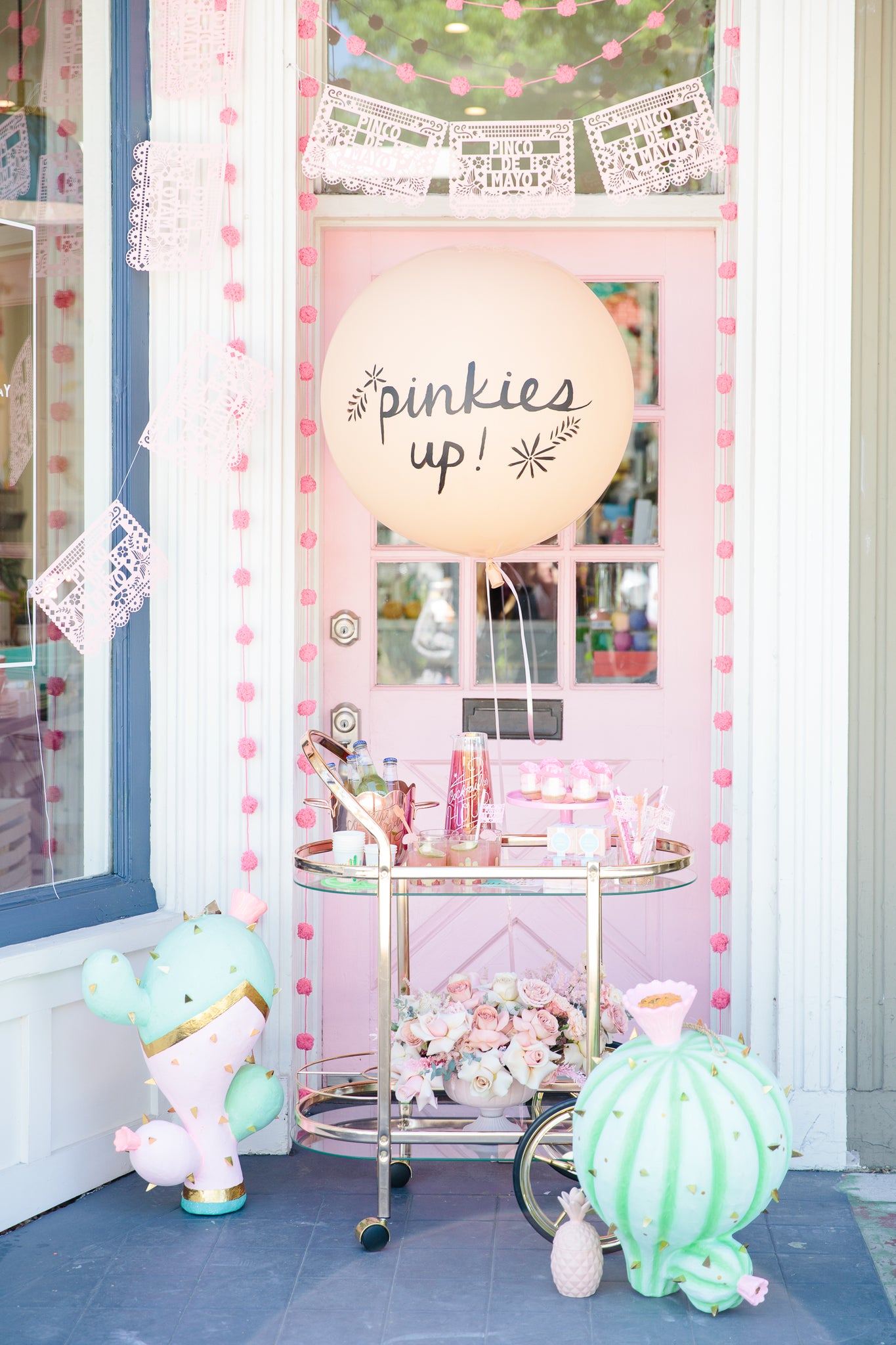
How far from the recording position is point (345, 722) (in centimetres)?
302

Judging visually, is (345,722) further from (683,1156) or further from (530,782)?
(683,1156)

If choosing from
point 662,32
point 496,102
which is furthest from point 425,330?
point 662,32

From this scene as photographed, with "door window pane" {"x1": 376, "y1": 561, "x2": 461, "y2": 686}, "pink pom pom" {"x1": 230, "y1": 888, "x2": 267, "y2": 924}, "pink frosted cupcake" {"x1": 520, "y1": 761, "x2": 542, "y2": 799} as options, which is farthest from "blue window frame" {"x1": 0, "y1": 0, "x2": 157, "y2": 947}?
"pink frosted cupcake" {"x1": 520, "y1": 761, "x2": 542, "y2": 799}

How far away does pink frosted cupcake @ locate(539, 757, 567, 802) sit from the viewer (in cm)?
234

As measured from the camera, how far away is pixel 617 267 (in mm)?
2979

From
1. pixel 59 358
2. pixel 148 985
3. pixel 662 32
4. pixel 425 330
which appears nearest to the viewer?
pixel 425 330

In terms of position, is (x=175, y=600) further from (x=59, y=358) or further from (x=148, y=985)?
(x=148, y=985)

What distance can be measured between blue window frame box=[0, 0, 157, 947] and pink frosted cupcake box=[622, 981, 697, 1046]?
1.23 meters

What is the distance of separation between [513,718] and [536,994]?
30.0 inches

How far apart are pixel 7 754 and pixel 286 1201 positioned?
1.08 metres

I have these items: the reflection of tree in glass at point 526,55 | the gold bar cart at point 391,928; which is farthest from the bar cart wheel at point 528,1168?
the reflection of tree in glass at point 526,55

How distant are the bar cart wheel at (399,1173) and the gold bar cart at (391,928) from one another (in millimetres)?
47

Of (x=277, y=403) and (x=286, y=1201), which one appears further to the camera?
(x=277, y=403)

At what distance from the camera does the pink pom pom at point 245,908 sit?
252 cm
